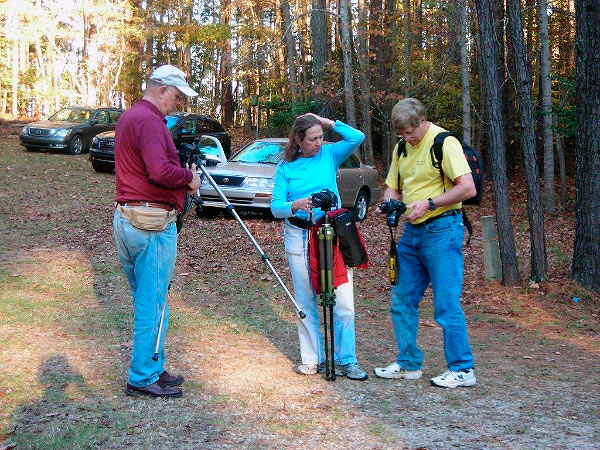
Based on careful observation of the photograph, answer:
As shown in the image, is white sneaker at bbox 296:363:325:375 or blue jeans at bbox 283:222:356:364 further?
white sneaker at bbox 296:363:325:375

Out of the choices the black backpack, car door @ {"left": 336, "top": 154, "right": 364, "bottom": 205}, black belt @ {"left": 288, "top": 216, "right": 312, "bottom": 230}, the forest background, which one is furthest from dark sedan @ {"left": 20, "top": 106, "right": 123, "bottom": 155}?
the black backpack

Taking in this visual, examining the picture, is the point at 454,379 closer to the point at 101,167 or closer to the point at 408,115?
the point at 408,115

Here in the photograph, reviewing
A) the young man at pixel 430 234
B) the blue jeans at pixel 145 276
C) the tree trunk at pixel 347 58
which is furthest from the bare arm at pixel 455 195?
the tree trunk at pixel 347 58

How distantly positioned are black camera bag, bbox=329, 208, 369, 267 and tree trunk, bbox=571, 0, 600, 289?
4897mm

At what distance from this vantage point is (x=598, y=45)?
934cm

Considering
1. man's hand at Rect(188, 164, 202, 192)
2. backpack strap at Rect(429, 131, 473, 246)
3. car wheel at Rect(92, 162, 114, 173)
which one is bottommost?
man's hand at Rect(188, 164, 202, 192)

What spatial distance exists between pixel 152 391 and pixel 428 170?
2.39 metres

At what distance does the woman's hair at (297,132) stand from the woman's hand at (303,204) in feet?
1.21

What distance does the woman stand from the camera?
5.60 metres

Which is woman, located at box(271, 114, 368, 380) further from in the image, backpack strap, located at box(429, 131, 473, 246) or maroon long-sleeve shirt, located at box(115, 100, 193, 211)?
maroon long-sleeve shirt, located at box(115, 100, 193, 211)

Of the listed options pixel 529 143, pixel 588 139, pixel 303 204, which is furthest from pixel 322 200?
pixel 588 139

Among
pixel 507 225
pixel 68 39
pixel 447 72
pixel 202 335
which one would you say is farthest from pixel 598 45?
pixel 68 39

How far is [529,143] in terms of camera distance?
9633mm

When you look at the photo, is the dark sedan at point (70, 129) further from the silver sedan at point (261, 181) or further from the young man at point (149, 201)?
the young man at point (149, 201)
